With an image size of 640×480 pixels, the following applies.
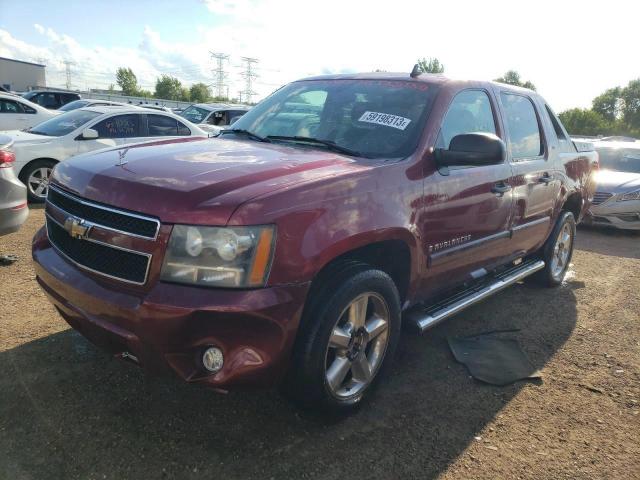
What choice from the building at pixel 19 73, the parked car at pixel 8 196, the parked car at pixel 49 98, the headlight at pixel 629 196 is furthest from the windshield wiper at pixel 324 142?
the building at pixel 19 73

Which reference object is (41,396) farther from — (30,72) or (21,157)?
(30,72)

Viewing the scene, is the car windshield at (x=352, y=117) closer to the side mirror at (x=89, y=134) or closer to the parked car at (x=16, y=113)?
the side mirror at (x=89, y=134)

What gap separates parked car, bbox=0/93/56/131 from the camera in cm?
1170

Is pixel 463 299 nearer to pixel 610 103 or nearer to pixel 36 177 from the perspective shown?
pixel 36 177

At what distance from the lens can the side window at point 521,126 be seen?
409 cm

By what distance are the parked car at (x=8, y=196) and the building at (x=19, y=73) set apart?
227 feet

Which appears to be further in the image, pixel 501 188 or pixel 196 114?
pixel 196 114

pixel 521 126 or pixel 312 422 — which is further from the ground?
pixel 521 126

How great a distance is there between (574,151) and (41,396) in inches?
198

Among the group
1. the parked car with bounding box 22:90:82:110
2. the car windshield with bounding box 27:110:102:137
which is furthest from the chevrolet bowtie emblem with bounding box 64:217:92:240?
the parked car with bounding box 22:90:82:110

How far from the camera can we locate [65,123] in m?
8.66

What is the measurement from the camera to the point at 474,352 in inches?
150

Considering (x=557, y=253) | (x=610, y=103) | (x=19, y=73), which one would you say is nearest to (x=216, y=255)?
(x=557, y=253)

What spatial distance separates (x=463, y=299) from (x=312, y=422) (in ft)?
4.87
